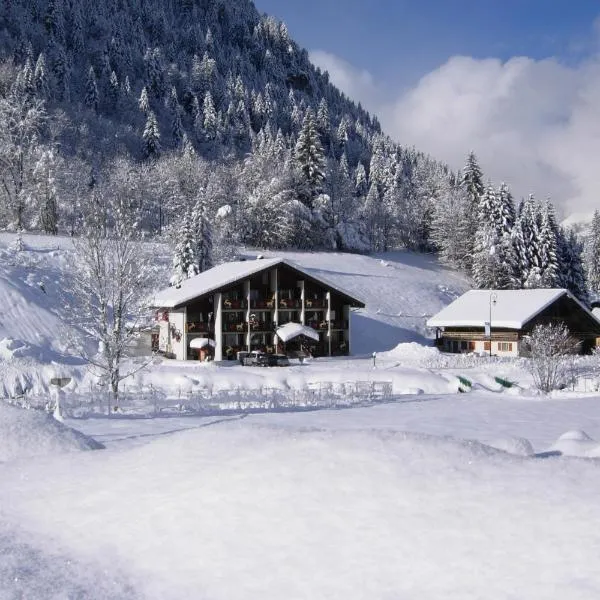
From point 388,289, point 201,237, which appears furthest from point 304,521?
point 388,289

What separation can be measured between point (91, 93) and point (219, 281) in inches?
4545

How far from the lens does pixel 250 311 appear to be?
5275 cm

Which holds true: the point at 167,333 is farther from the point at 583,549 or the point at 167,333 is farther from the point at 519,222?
the point at 583,549

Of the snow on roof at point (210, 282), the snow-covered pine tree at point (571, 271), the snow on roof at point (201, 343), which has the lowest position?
the snow on roof at point (201, 343)

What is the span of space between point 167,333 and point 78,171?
50.2 m

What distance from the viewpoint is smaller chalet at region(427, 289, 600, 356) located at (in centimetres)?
5438

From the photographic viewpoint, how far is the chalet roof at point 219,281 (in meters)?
50.2

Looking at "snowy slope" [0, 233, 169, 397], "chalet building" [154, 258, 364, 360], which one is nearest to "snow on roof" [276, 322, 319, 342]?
"chalet building" [154, 258, 364, 360]

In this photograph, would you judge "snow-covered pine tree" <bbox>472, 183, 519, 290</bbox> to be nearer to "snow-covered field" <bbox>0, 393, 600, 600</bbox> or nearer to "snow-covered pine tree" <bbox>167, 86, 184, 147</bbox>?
"snow-covered field" <bbox>0, 393, 600, 600</bbox>

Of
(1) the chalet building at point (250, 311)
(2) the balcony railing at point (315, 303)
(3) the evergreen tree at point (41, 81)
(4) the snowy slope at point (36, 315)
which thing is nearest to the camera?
(4) the snowy slope at point (36, 315)

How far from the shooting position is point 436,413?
27578 mm

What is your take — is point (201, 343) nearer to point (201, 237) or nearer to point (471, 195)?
point (201, 237)

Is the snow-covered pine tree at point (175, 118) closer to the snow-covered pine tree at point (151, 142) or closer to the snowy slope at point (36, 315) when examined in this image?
the snow-covered pine tree at point (151, 142)

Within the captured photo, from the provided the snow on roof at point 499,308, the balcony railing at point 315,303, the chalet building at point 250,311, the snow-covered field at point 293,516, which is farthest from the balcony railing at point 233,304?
the snow-covered field at point 293,516
